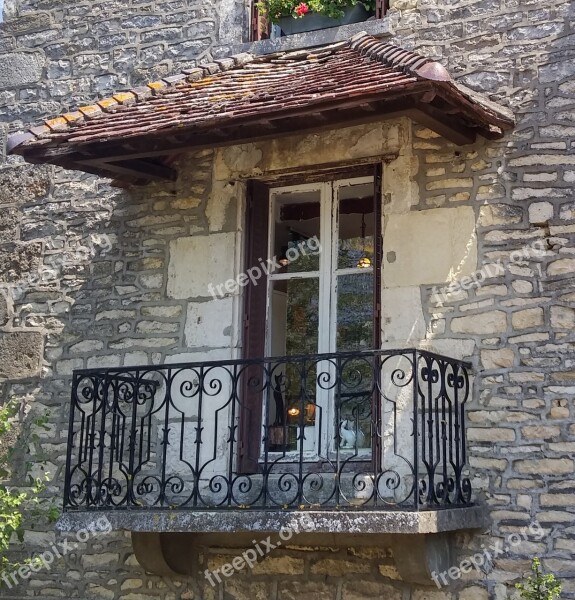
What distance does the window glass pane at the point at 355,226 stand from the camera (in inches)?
239

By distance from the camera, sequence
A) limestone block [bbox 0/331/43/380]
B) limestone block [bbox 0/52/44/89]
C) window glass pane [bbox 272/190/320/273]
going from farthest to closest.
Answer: limestone block [bbox 0/52/44/89] → limestone block [bbox 0/331/43/380] → window glass pane [bbox 272/190/320/273]

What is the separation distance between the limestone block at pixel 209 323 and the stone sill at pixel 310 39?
1.73 m

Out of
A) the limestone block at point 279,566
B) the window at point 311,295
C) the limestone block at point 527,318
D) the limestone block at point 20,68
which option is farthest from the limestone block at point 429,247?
the limestone block at point 20,68

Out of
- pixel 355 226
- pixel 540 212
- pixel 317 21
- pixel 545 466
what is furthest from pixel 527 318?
pixel 317 21

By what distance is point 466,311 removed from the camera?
554 centimetres

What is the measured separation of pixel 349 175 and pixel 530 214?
1173 mm

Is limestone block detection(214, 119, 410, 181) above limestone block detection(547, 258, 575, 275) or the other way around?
above

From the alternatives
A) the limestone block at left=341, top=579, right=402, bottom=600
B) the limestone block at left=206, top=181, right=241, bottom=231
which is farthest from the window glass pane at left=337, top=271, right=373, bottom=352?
the limestone block at left=341, top=579, right=402, bottom=600

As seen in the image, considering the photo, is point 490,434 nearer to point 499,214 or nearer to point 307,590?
point 499,214

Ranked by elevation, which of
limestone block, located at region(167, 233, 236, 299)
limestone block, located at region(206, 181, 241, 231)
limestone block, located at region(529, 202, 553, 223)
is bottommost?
limestone block, located at region(167, 233, 236, 299)

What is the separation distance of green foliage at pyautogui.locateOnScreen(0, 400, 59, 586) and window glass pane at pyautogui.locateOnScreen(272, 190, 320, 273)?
183 centimetres

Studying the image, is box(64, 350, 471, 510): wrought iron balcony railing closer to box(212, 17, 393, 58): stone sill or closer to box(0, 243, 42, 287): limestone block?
box(0, 243, 42, 287): limestone block

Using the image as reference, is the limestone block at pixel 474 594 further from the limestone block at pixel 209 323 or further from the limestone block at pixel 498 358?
the limestone block at pixel 209 323

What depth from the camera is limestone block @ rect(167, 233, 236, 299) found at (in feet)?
20.4
